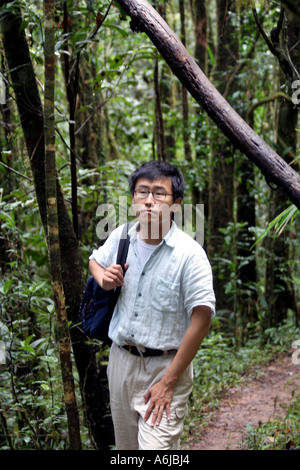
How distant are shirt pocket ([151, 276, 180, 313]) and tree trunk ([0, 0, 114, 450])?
1.23 metres

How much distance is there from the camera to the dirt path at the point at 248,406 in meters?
4.38

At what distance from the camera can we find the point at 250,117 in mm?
7074

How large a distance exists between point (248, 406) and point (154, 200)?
3401mm

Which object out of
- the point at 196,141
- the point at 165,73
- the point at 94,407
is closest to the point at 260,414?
the point at 94,407

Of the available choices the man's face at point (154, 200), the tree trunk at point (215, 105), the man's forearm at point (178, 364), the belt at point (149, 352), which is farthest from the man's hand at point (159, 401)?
the tree trunk at point (215, 105)

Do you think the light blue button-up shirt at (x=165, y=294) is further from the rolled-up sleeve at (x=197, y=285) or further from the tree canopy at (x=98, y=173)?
the tree canopy at (x=98, y=173)

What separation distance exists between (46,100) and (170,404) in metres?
1.75

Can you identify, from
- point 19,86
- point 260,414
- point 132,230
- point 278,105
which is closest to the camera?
point 132,230

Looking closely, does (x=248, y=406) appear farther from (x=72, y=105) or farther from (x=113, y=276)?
(x=72, y=105)

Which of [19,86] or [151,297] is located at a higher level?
[19,86]

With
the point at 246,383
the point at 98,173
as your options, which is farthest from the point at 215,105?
the point at 246,383

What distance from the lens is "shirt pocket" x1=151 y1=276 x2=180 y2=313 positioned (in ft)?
8.18

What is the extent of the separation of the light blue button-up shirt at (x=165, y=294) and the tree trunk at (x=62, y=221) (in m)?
1.06

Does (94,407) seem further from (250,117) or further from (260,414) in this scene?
(250,117)
